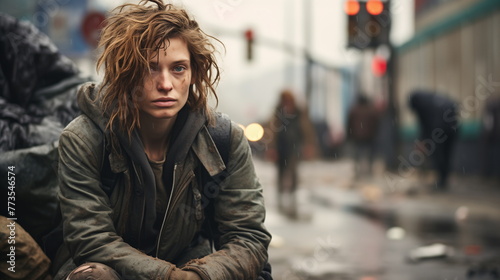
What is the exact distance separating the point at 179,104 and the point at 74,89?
1.37 m

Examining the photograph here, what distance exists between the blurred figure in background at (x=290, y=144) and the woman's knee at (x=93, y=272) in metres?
10.3

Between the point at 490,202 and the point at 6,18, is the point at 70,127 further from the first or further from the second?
the point at 490,202

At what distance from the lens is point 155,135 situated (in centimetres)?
303

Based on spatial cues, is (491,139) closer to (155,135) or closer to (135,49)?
(155,135)

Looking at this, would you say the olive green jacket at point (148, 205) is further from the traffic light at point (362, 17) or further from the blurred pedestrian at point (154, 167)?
the traffic light at point (362, 17)

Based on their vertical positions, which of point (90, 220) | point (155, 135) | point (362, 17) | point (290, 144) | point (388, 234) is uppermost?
point (362, 17)

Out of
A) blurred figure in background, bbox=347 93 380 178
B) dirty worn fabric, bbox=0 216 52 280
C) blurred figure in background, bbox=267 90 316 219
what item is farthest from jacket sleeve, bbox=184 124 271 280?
blurred figure in background, bbox=347 93 380 178

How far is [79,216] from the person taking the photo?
2.82m

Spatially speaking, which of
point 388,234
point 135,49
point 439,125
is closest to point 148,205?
point 135,49

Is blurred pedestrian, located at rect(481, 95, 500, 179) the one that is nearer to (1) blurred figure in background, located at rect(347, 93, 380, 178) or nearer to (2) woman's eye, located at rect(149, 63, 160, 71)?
(1) blurred figure in background, located at rect(347, 93, 380, 178)

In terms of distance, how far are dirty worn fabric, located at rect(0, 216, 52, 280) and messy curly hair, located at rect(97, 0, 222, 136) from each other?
31.8 inches

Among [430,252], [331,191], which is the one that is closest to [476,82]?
[331,191]

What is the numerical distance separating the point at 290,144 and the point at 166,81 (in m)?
10.8

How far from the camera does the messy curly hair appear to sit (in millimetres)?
2787
